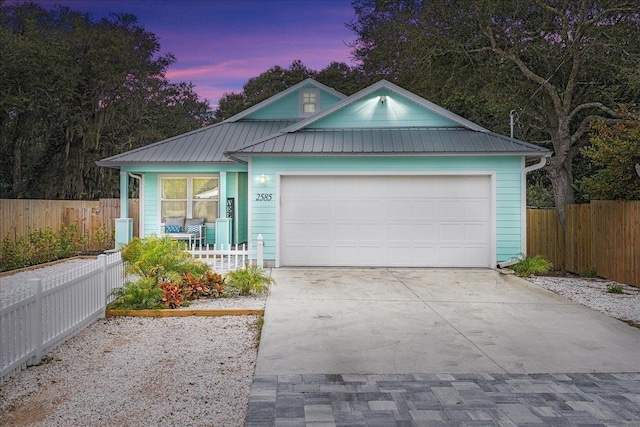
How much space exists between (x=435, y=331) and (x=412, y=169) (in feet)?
20.2

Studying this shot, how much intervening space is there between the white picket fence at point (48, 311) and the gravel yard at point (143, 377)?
142 mm

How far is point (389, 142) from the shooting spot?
12039 mm

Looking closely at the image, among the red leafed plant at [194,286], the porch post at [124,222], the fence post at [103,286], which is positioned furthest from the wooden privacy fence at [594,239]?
the porch post at [124,222]

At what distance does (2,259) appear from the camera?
476 inches

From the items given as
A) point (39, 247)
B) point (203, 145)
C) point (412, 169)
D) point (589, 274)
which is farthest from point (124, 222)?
point (589, 274)

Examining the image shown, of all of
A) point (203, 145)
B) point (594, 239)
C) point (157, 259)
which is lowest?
point (157, 259)

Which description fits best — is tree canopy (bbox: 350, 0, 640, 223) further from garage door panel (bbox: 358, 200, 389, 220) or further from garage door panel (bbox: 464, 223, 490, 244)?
garage door panel (bbox: 358, 200, 389, 220)

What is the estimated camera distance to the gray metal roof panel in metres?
11.5

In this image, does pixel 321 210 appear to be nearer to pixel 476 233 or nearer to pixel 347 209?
pixel 347 209

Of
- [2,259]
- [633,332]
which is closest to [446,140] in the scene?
[633,332]

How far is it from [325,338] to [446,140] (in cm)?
757

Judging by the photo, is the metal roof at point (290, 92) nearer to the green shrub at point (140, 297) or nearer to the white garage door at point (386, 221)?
the white garage door at point (386, 221)

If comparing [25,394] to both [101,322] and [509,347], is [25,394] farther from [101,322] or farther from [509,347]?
[509,347]

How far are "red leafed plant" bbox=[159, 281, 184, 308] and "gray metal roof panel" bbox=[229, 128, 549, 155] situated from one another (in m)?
4.74
